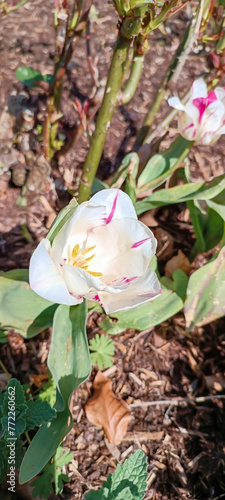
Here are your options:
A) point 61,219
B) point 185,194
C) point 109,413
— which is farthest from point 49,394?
point 185,194

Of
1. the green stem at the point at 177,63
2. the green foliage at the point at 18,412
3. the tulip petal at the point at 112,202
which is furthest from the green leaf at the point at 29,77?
the green foliage at the point at 18,412

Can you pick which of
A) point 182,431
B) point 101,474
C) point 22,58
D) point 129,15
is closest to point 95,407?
point 101,474

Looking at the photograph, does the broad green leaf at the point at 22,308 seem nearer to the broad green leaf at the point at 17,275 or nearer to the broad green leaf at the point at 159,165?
the broad green leaf at the point at 17,275

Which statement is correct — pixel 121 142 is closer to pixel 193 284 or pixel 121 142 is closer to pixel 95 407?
pixel 193 284

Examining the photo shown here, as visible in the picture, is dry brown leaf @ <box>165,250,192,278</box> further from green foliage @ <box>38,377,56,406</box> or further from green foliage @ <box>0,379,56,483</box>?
green foliage @ <box>0,379,56,483</box>

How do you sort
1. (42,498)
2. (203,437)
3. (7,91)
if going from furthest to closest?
1. (7,91)
2. (203,437)
3. (42,498)

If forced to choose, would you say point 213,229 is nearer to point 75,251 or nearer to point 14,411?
point 75,251
